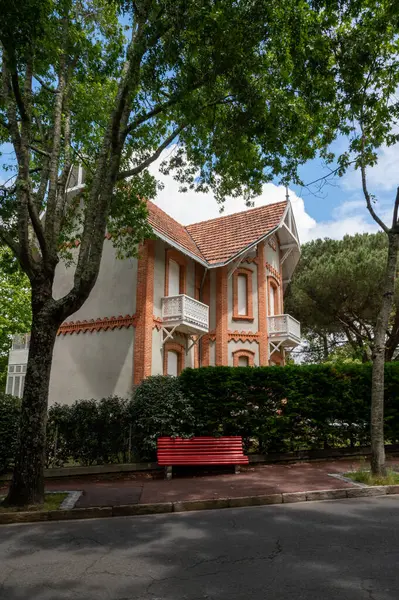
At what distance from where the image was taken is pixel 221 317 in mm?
20797

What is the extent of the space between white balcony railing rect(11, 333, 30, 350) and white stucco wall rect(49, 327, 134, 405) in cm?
1213

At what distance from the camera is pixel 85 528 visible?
22.4 ft

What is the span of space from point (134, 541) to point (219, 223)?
20.1m

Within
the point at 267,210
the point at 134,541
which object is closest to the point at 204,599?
the point at 134,541

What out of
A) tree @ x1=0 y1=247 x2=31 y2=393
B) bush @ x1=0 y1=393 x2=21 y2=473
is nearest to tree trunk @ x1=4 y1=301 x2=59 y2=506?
bush @ x1=0 y1=393 x2=21 y2=473

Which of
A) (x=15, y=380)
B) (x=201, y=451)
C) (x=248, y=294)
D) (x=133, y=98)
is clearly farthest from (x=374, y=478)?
(x=15, y=380)

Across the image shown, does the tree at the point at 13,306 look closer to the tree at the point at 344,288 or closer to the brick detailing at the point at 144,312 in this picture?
the brick detailing at the point at 144,312

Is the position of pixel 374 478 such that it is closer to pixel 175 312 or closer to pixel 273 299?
pixel 175 312

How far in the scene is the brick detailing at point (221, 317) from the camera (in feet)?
66.9

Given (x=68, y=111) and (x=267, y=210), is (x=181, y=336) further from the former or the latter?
(x=68, y=111)

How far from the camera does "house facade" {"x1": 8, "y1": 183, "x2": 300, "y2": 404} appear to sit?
17.7 metres

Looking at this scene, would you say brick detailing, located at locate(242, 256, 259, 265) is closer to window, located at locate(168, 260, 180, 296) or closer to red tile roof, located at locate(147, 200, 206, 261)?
red tile roof, located at locate(147, 200, 206, 261)

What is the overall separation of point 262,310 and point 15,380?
57.5 ft

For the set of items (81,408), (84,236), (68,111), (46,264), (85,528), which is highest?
(68,111)
